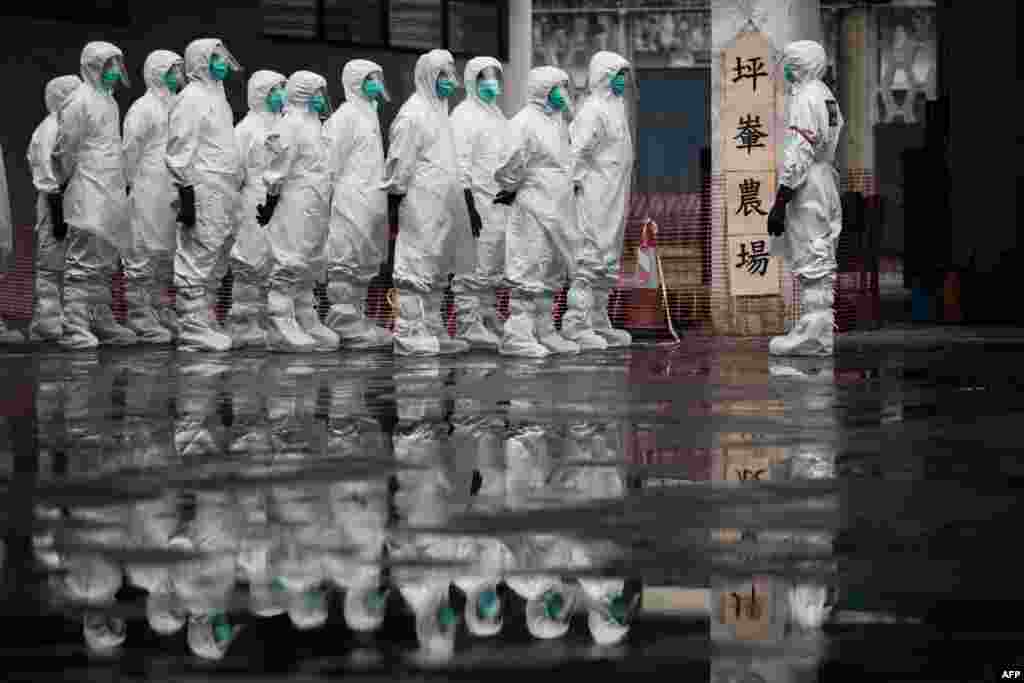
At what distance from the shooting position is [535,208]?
18219 millimetres

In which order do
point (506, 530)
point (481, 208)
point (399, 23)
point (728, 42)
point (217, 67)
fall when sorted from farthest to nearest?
point (399, 23)
point (728, 42)
point (481, 208)
point (217, 67)
point (506, 530)

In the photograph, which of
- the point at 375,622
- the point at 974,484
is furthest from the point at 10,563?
the point at 974,484

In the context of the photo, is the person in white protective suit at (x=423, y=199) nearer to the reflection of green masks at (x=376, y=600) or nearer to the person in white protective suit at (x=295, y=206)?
the person in white protective suit at (x=295, y=206)

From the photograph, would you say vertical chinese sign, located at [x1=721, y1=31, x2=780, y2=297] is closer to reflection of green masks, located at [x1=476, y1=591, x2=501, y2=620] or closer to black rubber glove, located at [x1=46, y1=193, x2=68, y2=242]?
black rubber glove, located at [x1=46, y1=193, x2=68, y2=242]

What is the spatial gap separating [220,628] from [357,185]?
45.1 ft

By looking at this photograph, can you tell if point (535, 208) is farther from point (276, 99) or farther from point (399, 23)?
point (399, 23)

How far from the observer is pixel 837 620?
19.5ft

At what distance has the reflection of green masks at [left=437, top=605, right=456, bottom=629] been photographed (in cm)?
591

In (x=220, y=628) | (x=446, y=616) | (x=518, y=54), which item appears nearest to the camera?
(x=220, y=628)

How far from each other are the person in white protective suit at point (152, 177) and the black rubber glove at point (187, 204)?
103 cm

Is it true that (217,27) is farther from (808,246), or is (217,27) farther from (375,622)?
(375,622)

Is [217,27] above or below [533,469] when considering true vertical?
above

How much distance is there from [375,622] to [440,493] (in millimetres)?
2833

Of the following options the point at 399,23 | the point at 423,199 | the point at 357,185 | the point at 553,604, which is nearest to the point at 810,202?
the point at 423,199
